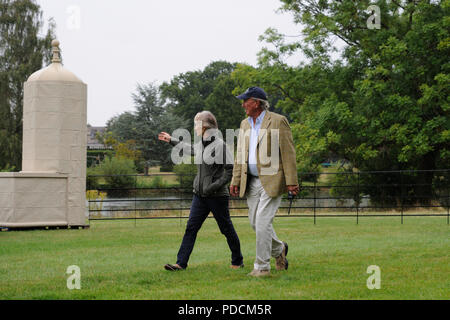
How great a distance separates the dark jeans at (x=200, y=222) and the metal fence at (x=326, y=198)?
1187 cm

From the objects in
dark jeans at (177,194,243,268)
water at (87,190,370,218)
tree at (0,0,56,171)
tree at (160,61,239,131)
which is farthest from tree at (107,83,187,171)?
dark jeans at (177,194,243,268)

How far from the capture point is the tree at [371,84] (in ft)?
91.5

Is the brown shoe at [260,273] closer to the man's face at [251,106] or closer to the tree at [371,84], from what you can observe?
the man's face at [251,106]

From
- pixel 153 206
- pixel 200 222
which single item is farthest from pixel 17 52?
pixel 200 222

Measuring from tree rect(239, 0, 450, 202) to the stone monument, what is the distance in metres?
14.2

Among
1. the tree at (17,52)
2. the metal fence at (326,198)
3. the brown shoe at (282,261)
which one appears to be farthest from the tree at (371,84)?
the tree at (17,52)

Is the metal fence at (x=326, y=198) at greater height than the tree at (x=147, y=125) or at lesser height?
lesser

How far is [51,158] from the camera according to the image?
1728cm

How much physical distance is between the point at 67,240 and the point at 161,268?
234 inches

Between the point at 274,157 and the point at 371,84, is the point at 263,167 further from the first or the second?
the point at 371,84

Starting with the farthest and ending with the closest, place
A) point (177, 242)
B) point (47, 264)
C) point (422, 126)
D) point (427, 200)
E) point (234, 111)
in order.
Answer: point (234, 111), point (422, 126), point (427, 200), point (177, 242), point (47, 264)

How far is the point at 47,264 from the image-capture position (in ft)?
30.8
